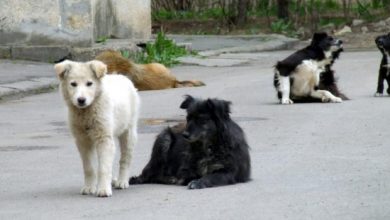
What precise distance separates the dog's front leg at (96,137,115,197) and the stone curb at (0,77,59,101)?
8709 mm

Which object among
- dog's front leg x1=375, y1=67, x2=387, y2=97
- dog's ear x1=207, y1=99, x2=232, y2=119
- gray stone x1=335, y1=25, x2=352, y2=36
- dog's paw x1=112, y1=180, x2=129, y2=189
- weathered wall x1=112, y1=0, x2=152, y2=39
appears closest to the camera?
dog's ear x1=207, y1=99, x2=232, y2=119

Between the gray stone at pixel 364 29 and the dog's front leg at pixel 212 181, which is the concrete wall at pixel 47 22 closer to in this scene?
the gray stone at pixel 364 29

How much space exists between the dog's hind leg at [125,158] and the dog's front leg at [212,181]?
599mm

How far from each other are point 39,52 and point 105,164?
1334 cm

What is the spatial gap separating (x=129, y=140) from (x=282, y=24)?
23.4 metres

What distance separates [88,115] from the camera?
352 inches

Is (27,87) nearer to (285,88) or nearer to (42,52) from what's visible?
(42,52)

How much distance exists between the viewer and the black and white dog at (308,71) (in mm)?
15844

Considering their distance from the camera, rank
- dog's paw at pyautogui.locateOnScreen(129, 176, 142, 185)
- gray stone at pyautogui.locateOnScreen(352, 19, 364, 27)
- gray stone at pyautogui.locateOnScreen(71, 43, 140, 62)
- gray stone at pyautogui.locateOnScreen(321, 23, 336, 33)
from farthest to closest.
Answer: gray stone at pyautogui.locateOnScreen(352, 19, 364, 27) → gray stone at pyautogui.locateOnScreen(321, 23, 336, 33) → gray stone at pyautogui.locateOnScreen(71, 43, 140, 62) → dog's paw at pyautogui.locateOnScreen(129, 176, 142, 185)

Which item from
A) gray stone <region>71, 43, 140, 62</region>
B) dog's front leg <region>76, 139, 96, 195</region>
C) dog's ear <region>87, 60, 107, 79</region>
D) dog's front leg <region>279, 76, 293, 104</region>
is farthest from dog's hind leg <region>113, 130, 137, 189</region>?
gray stone <region>71, 43, 140, 62</region>

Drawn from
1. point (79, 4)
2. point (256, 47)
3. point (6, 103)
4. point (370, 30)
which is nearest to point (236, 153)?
point (6, 103)

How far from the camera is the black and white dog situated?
15844 mm

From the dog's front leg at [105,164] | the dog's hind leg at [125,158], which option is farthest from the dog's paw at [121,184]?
the dog's front leg at [105,164]

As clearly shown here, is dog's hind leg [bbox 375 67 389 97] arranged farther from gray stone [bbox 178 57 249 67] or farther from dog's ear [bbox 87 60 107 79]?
dog's ear [bbox 87 60 107 79]
